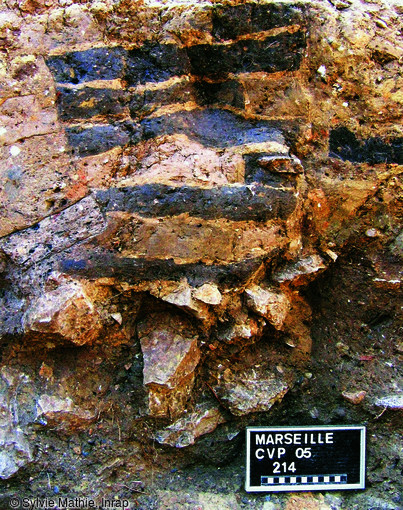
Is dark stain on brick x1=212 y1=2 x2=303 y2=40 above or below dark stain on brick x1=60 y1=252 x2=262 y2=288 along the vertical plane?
above

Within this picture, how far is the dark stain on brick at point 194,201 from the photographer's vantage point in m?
1.57

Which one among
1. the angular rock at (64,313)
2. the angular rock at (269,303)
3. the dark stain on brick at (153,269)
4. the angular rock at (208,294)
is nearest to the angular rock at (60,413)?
the angular rock at (64,313)

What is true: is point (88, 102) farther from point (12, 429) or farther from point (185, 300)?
point (12, 429)

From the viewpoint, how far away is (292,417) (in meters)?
1.79

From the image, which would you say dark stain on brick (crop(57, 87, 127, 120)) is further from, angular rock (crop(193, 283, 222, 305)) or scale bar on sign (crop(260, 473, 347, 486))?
scale bar on sign (crop(260, 473, 347, 486))

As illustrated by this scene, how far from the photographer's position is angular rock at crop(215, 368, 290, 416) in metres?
1.70

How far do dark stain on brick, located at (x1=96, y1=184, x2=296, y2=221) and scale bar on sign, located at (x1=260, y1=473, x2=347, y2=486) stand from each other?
88 cm

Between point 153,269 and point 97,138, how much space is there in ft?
1.50

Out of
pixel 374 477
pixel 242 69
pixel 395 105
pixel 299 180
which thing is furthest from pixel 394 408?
pixel 242 69

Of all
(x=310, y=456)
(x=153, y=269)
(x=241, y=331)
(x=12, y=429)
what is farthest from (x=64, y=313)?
(x=310, y=456)

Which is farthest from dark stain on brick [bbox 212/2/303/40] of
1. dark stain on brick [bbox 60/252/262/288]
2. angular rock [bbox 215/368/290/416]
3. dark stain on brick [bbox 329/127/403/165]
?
angular rock [bbox 215/368/290/416]

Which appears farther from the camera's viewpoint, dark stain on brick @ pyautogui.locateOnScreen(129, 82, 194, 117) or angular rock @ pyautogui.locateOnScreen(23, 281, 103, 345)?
dark stain on brick @ pyautogui.locateOnScreen(129, 82, 194, 117)

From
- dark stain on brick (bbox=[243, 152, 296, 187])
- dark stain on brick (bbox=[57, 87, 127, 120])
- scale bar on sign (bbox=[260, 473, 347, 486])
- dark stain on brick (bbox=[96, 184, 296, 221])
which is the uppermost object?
dark stain on brick (bbox=[57, 87, 127, 120])

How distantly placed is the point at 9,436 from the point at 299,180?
1212 millimetres
